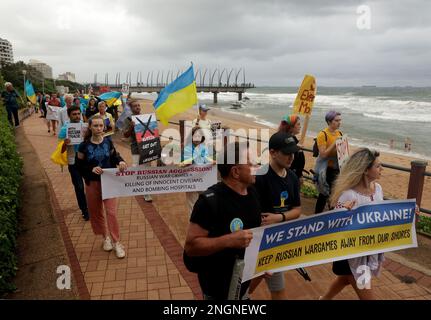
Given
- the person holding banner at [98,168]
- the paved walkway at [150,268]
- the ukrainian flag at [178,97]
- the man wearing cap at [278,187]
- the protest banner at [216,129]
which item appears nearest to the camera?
the man wearing cap at [278,187]

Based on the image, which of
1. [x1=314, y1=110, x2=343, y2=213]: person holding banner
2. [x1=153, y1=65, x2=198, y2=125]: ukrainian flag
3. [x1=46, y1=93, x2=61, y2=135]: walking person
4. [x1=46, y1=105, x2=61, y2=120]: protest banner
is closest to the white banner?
[x1=153, y1=65, x2=198, y2=125]: ukrainian flag

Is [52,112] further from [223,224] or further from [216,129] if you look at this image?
[223,224]

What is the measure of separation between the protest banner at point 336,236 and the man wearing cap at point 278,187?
169 millimetres

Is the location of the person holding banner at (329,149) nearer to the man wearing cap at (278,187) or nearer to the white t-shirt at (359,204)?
the white t-shirt at (359,204)

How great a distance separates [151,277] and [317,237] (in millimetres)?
2119

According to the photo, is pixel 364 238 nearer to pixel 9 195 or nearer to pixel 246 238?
pixel 246 238

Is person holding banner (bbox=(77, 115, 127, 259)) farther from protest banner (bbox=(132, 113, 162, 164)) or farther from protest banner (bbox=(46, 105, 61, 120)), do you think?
protest banner (bbox=(46, 105, 61, 120))

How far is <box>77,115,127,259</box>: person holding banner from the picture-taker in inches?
165

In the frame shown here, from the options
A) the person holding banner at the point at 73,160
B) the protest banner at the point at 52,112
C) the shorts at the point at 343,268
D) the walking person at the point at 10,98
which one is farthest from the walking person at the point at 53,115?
the shorts at the point at 343,268

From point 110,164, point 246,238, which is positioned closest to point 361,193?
point 246,238

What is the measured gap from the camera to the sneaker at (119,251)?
4352 millimetres

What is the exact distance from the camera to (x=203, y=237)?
7.00ft

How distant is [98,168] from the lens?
4211 millimetres
